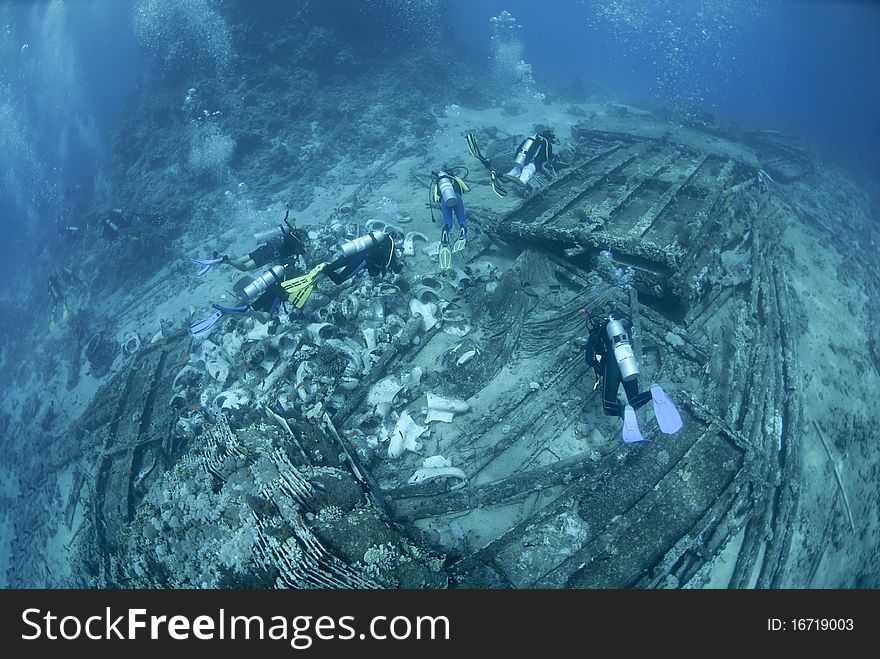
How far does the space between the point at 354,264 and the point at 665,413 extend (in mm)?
5951

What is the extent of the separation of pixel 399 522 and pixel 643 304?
5.52m

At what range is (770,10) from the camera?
82.0 meters

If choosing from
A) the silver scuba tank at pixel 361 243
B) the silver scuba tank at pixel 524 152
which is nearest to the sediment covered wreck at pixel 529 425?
the silver scuba tank at pixel 361 243

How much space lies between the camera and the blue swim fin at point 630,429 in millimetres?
4848

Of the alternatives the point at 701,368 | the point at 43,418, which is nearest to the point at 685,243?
the point at 701,368

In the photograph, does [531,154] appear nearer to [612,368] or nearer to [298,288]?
[298,288]

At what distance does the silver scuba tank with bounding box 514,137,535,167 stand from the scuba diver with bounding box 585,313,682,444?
21.9 feet

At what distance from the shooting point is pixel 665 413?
197 inches

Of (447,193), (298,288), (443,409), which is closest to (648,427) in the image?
(443,409)

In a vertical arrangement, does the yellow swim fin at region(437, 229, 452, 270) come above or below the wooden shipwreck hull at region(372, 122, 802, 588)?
above

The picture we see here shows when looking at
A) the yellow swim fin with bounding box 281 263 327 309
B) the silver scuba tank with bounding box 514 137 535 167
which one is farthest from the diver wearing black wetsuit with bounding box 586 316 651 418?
the silver scuba tank with bounding box 514 137 535 167

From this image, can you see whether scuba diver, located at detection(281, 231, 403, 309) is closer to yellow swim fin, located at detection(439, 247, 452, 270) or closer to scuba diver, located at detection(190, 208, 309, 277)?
scuba diver, located at detection(190, 208, 309, 277)

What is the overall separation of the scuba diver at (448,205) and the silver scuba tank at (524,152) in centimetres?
266

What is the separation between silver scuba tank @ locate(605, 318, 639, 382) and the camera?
4.97 meters
